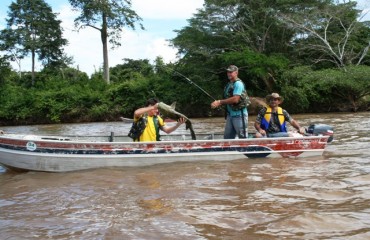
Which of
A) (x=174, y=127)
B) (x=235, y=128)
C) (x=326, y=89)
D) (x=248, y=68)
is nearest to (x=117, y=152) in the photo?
(x=174, y=127)

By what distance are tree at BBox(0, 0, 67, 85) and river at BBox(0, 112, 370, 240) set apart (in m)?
30.9

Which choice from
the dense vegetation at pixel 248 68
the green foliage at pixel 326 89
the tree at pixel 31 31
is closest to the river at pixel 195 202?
the green foliage at pixel 326 89

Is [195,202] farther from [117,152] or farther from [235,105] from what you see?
[235,105]

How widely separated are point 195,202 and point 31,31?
34975mm

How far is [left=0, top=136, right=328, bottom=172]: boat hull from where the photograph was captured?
679 centimetres

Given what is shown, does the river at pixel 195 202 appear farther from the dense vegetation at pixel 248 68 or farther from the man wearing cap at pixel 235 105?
the dense vegetation at pixel 248 68

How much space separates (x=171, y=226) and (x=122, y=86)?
27.1 metres

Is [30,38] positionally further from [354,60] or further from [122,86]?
[354,60]

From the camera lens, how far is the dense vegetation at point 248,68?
2714 cm

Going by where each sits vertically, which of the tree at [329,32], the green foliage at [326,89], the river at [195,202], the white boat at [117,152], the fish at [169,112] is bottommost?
the river at [195,202]

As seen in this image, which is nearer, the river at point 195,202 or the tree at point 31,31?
the river at point 195,202

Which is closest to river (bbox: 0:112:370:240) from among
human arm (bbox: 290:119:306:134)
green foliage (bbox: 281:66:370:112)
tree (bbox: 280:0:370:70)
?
human arm (bbox: 290:119:306:134)

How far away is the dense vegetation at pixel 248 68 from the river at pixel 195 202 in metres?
20.8

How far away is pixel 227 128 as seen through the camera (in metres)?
7.64
